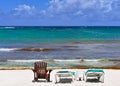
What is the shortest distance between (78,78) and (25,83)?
6.53 feet

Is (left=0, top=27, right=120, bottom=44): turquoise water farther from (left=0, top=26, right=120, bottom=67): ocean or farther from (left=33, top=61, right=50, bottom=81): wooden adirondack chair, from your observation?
(left=33, top=61, right=50, bottom=81): wooden adirondack chair

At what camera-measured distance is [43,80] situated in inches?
587

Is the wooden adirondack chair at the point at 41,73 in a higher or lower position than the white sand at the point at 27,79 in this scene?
higher

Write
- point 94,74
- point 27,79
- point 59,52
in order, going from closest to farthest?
point 94,74 < point 27,79 < point 59,52

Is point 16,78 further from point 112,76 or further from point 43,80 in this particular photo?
point 112,76

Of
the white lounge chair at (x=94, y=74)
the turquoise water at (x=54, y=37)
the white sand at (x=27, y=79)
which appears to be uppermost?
the turquoise water at (x=54, y=37)

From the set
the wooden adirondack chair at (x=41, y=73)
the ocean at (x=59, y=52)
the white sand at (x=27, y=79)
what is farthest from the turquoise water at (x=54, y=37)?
the wooden adirondack chair at (x=41, y=73)

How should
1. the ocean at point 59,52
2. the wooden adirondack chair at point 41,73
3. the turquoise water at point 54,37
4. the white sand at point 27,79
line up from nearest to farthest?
the white sand at point 27,79
the wooden adirondack chair at point 41,73
the ocean at point 59,52
the turquoise water at point 54,37

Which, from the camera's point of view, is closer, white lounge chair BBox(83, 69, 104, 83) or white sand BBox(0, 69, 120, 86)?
Answer: white sand BBox(0, 69, 120, 86)

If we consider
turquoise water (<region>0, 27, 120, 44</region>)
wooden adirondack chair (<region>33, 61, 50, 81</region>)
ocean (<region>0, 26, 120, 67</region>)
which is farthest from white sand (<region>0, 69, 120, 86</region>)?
turquoise water (<region>0, 27, 120, 44</region>)

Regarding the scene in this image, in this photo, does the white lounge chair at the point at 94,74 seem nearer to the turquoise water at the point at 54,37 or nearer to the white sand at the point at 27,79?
the white sand at the point at 27,79

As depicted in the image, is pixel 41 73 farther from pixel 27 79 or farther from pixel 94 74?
pixel 94 74

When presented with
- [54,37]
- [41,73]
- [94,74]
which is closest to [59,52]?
[94,74]

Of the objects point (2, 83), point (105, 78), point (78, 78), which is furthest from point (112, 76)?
point (2, 83)
